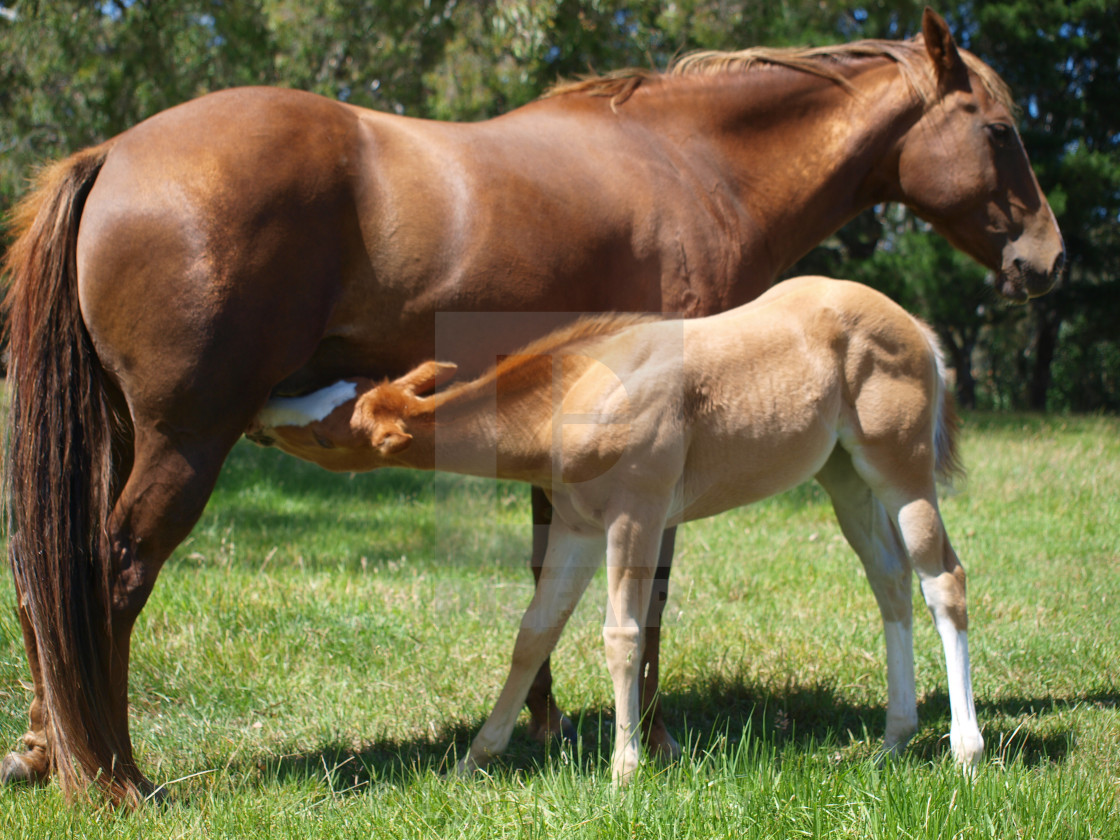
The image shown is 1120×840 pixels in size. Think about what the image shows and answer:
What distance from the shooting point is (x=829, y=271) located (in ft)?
46.5

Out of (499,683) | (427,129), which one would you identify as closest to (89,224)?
(427,129)

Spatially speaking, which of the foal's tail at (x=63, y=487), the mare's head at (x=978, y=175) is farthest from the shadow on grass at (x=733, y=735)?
the mare's head at (x=978, y=175)

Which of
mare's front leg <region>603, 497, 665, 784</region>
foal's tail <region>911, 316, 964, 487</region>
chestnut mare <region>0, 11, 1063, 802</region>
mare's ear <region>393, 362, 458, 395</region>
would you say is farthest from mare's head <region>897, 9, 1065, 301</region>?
mare's ear <region>393, 362, 458, 395</region>

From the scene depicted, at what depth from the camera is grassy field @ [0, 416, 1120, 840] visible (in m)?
2.45

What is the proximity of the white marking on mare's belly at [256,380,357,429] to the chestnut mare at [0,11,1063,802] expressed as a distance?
0.24ft

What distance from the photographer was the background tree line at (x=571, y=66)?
11.3 metres

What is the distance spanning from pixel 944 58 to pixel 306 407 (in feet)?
8.93

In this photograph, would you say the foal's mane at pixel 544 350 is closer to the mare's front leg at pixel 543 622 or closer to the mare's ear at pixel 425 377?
the mare's ear at pixel 425 377

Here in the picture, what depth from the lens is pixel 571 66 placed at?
1112 centimetres

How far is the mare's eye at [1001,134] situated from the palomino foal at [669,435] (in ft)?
3.03

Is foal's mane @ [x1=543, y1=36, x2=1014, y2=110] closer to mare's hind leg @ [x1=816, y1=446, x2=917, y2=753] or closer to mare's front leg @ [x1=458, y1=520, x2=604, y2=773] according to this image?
mare's hind leg @ [x1=816, y1=446, x2=917, y2=753]

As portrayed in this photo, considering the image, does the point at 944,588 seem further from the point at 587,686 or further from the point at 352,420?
the point at 352,420

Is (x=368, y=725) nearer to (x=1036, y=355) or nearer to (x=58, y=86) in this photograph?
(x=58, y=86)

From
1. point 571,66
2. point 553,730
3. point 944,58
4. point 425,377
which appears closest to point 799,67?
point 944,58
